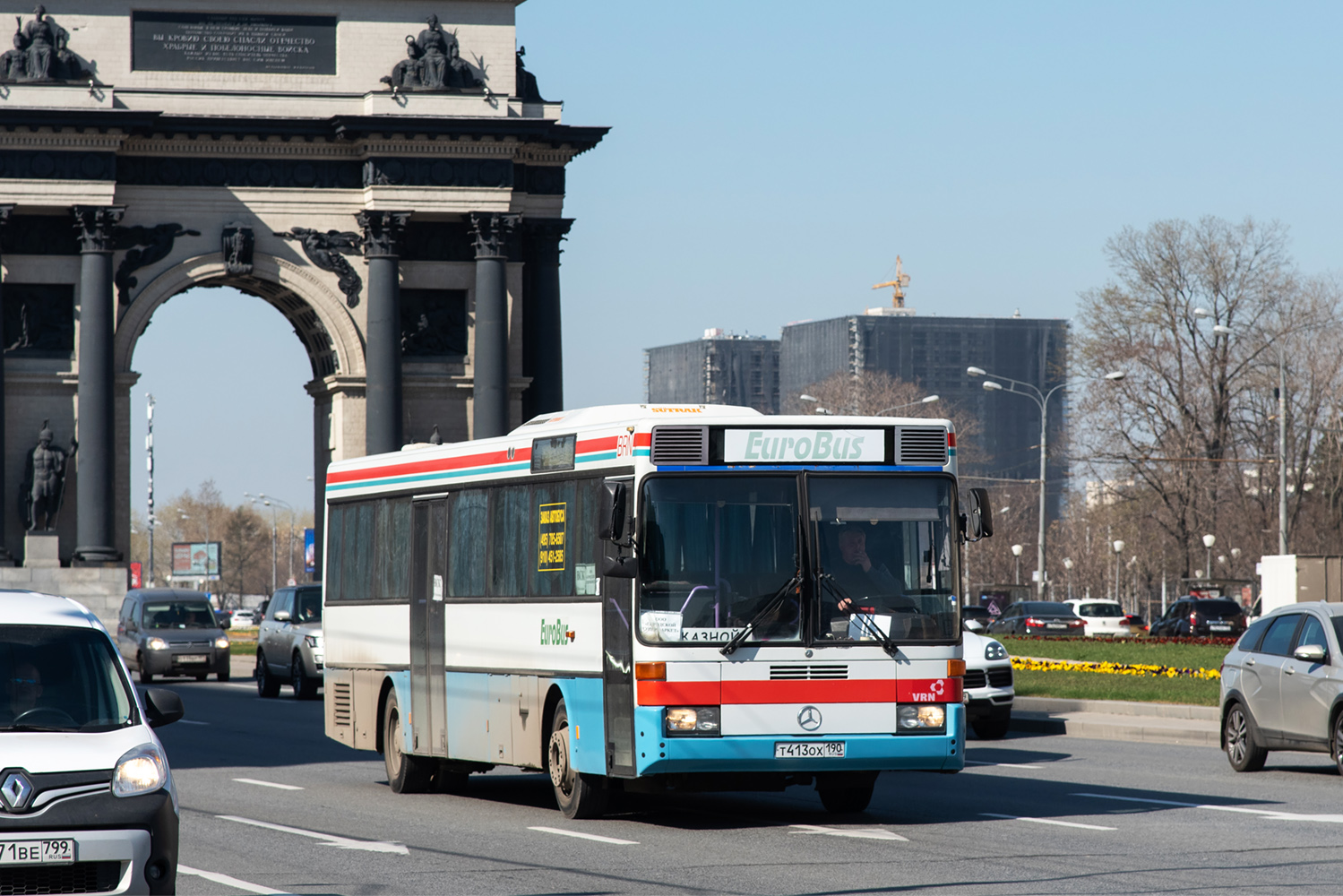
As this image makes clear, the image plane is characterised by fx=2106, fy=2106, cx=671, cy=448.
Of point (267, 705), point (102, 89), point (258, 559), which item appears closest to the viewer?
point (267, 705)

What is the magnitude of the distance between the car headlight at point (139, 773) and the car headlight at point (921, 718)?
6128mm

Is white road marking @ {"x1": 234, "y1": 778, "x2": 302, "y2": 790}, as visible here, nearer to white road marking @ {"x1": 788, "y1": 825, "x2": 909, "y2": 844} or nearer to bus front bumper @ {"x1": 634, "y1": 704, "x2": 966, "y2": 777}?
bus front bumper @ {"x1": 634, "y1": 704, "x2": 966, "y2": 777}

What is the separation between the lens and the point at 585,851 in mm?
13008

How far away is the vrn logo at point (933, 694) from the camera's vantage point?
45.9 feet

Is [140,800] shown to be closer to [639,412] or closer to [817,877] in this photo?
[817,877]

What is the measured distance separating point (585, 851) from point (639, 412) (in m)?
3.20

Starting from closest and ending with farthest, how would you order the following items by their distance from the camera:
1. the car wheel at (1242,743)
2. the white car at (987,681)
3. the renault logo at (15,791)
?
the renault logo at (15,791) < the car wheel at (1242,743) < the white car at (987,681)

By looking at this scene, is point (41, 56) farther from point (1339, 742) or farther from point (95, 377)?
point (1339, 742)

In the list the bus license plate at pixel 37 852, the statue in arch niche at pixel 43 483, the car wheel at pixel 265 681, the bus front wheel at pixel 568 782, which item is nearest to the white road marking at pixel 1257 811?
the bus front wheel at pixel 568 782

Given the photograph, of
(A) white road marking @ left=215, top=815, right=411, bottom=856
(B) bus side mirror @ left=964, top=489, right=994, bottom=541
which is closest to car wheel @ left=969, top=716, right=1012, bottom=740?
(B) bus side mirror @ left=964, top=489, right=994, bottom=541

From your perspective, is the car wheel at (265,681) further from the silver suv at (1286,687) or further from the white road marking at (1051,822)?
the white road marking at (1051,822)

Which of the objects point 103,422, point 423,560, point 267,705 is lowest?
point 267,705

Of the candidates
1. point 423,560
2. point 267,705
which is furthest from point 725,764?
point 267,705

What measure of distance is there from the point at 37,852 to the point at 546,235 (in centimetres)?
4529
